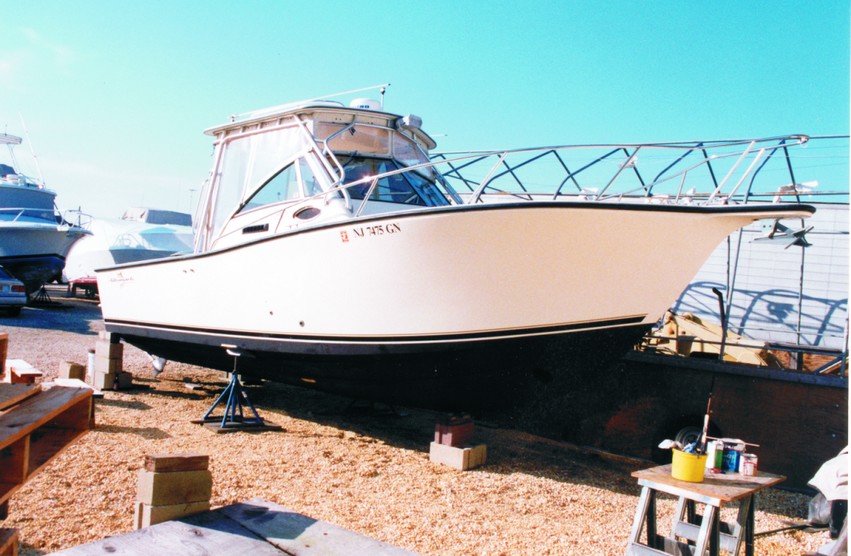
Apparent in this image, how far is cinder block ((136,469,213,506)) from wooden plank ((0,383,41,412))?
1.55 feet

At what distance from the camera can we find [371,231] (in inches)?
211

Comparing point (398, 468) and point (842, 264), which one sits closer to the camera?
point (398, 468)

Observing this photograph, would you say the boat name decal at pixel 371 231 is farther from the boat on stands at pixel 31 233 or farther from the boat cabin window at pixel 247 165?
the boat on stands at pixel 31 233

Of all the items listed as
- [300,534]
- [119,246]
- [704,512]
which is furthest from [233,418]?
[119,246]

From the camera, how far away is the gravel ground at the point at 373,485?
401 centimetres

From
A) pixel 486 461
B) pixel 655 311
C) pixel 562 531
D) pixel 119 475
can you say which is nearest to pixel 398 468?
pixel 486 461

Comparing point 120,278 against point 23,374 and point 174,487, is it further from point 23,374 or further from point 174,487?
point 174,487

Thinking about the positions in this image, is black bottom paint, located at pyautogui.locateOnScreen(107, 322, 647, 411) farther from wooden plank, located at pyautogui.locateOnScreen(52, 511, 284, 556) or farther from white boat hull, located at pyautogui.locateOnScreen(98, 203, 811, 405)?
wooden plank, located at pyautogui.locateOnScreen(52, 511, 284, 556)

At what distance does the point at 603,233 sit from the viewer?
197 inches

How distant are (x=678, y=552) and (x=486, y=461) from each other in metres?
2.32

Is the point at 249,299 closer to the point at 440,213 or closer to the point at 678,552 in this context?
the point at 440,213

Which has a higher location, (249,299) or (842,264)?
(842,264)

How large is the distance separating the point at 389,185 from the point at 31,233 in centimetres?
1656

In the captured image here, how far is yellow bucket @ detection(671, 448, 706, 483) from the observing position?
3.55 metres
